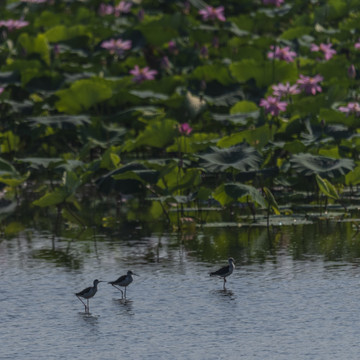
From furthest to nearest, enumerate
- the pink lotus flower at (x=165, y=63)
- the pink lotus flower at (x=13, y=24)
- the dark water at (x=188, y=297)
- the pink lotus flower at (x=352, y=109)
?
the pink lotus flower at (x=13, y=24), the pink lotus flower at (x=165, y=63), the pink lotus flower at (x=352, y=109), the dark water at (x=188, y=297)

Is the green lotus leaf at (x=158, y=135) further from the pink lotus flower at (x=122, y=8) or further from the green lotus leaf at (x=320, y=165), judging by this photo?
the pink lotus flower at (x=122, y=8)

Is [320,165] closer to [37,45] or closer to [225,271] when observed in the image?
[225,271]

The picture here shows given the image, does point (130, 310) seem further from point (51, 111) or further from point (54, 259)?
point (51, 111)

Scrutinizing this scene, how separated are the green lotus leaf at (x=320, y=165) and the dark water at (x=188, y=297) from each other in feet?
Answer: 1.97

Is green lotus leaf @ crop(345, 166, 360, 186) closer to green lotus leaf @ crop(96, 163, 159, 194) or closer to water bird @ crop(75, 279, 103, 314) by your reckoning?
green lotus leaf @ crop(96, 163, 159, 194)

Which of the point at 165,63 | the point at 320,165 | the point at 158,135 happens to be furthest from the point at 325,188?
the point at 165,63

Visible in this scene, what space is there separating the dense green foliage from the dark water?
850 mm

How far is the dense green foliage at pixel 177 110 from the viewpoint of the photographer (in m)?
12.4

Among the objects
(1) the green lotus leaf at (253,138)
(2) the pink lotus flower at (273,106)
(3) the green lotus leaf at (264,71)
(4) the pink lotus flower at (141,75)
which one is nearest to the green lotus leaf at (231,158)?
(1) the green lotus leaf at (253,138)

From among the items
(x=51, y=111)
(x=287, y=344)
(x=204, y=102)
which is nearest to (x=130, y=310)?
(x=287, y=344)

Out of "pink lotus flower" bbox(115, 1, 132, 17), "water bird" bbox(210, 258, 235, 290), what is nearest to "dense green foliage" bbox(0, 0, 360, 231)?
"pink lotus flower" bbox(115, 1, 132, 17)

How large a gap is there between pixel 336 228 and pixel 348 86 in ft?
16.9

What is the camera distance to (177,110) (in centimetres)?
1644

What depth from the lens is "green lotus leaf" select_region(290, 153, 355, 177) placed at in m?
12.0
